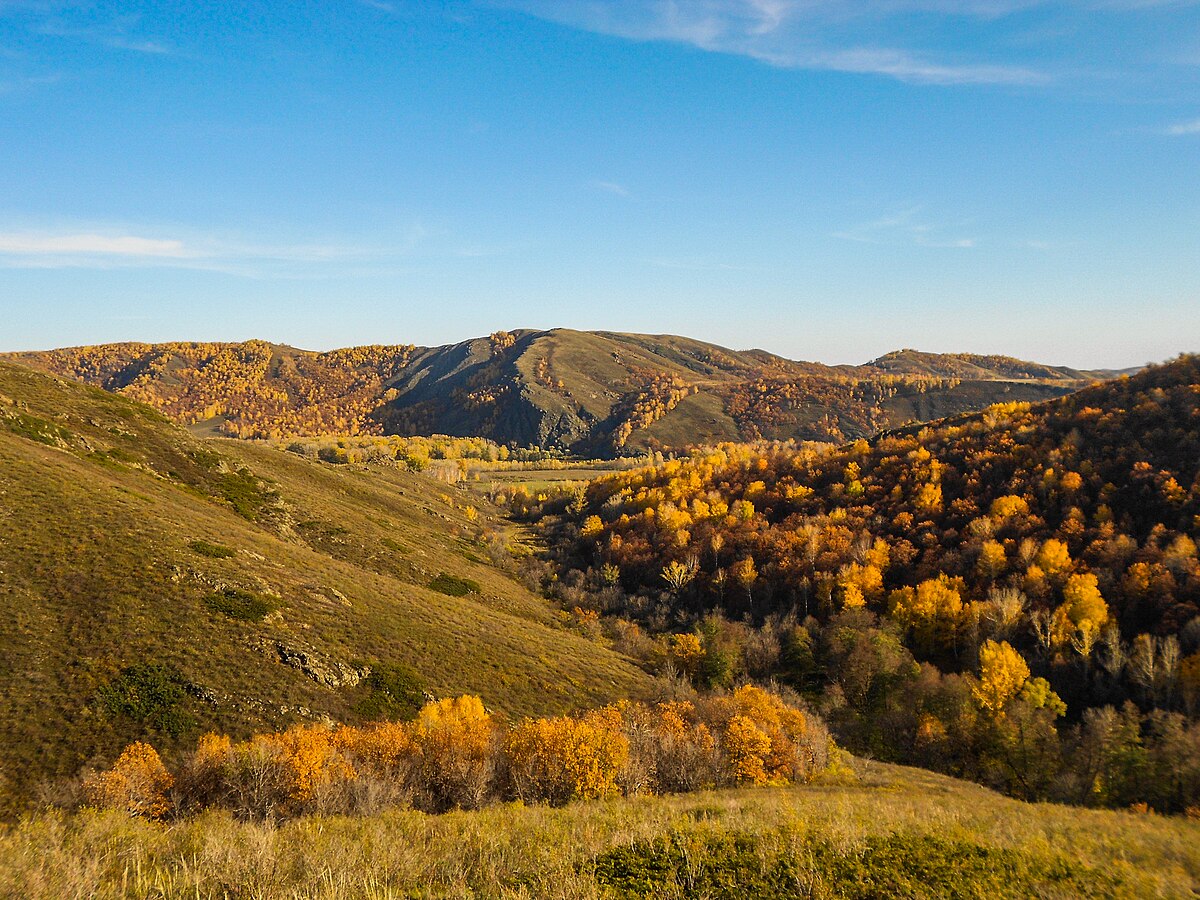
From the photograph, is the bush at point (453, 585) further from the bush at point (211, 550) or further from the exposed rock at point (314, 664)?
the exposed rock at point (314, 664)

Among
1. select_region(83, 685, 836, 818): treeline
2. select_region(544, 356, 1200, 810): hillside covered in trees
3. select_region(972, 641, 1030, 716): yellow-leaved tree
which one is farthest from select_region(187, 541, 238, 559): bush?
select_region(972, 641, 1030, 716): yellow-leaved tree

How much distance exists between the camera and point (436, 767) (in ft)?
102

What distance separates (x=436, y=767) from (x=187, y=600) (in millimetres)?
27645

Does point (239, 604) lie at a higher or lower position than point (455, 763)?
higher

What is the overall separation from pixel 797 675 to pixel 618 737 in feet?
227

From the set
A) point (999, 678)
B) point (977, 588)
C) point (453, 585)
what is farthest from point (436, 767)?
point (977, 588)

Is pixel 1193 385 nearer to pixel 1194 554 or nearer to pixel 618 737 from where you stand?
pixel 1194 554

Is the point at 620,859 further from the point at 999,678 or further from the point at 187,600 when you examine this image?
the point at 999,678

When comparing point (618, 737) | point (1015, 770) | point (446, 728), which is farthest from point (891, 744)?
point (446, 728)

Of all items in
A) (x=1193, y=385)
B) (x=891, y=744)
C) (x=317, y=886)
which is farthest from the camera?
(x=1193, y=385)

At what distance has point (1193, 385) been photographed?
117 meters

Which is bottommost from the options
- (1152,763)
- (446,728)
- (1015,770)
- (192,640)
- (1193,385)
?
(1015,770)

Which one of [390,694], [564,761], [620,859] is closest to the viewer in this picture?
[620,859]

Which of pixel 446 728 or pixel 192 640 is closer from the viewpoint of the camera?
pixel 446 728
